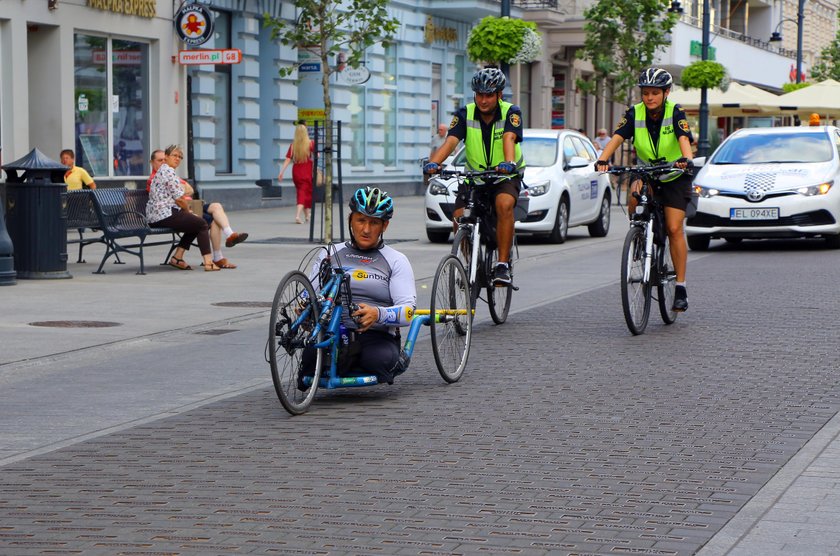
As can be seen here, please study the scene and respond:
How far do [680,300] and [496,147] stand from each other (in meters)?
1.76

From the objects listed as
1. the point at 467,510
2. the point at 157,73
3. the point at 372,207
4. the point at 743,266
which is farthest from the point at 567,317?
the point at 157,73

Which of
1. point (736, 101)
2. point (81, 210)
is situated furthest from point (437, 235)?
point (736, 101)

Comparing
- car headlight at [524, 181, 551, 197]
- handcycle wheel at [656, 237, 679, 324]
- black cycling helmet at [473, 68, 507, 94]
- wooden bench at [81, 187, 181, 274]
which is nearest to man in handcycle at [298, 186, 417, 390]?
black cycling helmet at [473, 68, 507, 94]

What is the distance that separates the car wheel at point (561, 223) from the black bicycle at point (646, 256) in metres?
9.90

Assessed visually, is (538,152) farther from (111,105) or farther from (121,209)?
(111,105)

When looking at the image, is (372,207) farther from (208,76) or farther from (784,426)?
(208,76)

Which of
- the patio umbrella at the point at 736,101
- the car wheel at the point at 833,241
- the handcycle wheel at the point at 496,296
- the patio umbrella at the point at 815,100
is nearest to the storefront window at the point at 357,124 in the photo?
the patio umbrella at the point at 736,101

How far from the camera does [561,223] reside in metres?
22.0

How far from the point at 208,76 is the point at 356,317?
69.9 feet

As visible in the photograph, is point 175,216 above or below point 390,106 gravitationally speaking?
below

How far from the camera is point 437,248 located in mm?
20609

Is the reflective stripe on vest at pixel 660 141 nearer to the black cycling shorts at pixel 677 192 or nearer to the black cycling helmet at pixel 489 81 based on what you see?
the black cycling shorts at pixel 677 192

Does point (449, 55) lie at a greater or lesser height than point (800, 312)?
greater

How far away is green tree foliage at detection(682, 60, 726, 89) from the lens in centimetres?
4116
